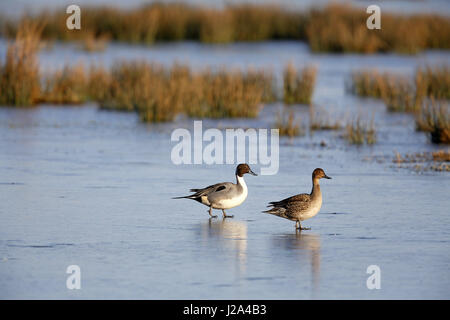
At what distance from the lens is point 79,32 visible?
46.4 metres

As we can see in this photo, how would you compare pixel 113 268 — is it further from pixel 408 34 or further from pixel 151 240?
pixel 408 34

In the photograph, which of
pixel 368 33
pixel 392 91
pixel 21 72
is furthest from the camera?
pixel 368 33

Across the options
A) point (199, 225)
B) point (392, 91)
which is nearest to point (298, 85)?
point (392, 91)

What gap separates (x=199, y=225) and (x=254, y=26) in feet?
129

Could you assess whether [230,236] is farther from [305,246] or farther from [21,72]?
[21,72]

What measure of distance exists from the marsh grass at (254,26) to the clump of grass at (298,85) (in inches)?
613

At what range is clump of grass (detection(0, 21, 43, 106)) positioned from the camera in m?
22.7

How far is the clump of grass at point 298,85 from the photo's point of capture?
81.5 feet
